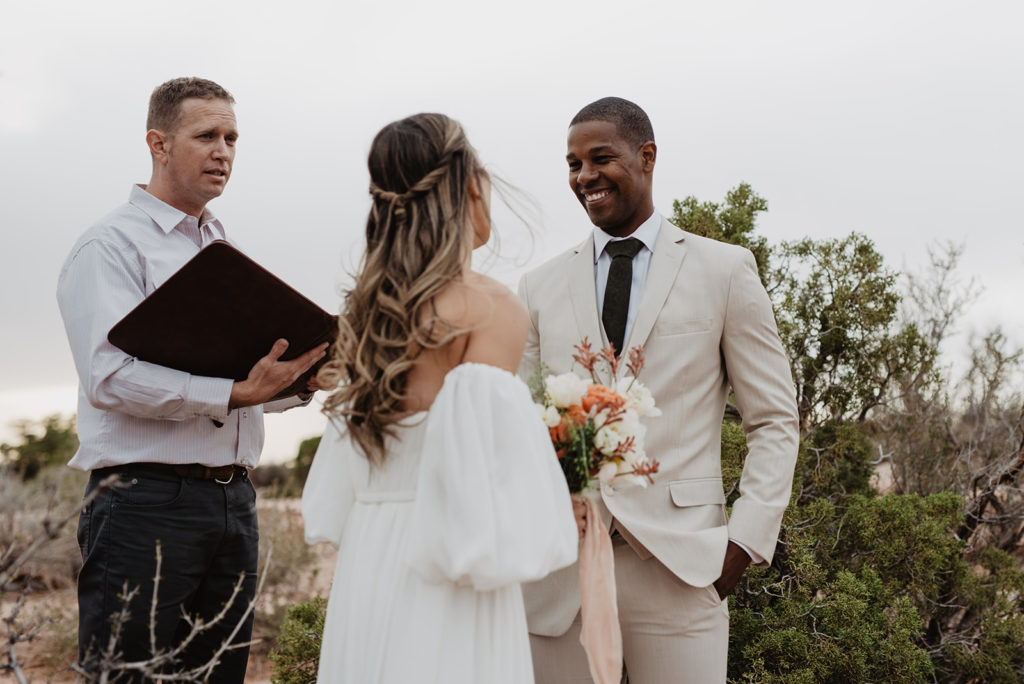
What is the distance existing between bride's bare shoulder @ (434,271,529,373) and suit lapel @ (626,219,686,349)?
0.81 metres

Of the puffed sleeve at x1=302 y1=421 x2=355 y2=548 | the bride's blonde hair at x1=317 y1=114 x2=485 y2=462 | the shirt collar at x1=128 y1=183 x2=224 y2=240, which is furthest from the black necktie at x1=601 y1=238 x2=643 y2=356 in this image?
the shirt collar at x1=128 y1=183 x2=224 y2=240

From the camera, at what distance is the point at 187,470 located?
10.4ft

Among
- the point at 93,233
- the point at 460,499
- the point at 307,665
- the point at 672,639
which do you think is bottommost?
the point at 307,665

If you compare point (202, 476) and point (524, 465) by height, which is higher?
point (524, 465)

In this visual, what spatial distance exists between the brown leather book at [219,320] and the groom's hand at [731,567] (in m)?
1.42

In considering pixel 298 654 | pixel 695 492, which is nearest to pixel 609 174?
pixel 695 492

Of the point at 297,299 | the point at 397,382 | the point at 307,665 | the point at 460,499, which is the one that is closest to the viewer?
the point at 460,499

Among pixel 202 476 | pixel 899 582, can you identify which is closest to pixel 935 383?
pixel 899 582

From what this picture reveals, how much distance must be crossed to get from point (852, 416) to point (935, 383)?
57.1 inches

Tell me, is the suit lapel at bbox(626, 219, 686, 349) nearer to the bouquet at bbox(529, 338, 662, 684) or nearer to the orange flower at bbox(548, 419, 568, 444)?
the bouquet at bbox(529, 338, 662, 684)

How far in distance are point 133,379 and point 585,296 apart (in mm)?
1496

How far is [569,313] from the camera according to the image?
3.22 meters

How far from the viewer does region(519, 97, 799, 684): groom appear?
2.89 m

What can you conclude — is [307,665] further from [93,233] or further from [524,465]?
[524,465]
